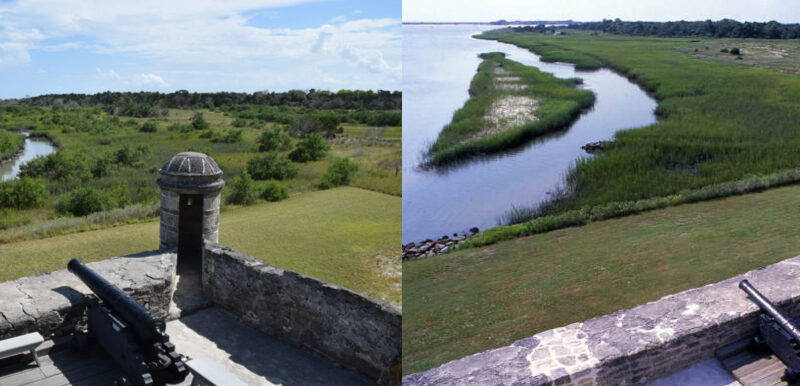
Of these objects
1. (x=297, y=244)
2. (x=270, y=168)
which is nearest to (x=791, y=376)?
(x=297, y=244)

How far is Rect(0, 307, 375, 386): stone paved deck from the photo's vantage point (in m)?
4.95

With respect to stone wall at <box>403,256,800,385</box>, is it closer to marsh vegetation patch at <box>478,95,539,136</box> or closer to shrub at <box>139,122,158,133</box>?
marsh vegetation patch at <box>478,95,539,136</box>

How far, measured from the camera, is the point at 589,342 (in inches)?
145

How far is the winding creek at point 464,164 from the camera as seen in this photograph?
508 cm

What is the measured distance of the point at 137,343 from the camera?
184 inches

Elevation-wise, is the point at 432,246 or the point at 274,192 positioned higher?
the point at 432,246

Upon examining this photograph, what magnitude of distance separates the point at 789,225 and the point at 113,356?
766 cm

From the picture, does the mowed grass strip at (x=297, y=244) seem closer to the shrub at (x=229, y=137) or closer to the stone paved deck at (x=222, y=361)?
the stone paved deck at (x=222, y=361)

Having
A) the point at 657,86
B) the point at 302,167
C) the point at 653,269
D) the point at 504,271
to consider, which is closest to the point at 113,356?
the point at 504,271

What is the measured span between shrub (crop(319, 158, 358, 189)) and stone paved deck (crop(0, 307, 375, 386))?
1471cm

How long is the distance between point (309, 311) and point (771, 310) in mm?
3937

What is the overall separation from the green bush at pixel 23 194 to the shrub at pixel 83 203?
1.13 metres

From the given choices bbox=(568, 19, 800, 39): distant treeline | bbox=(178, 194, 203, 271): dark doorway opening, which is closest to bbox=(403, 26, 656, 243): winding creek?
bbox=(568, 19, 800, 39): distant treeline

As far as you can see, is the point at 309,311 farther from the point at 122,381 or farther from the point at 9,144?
the point at 9,144
